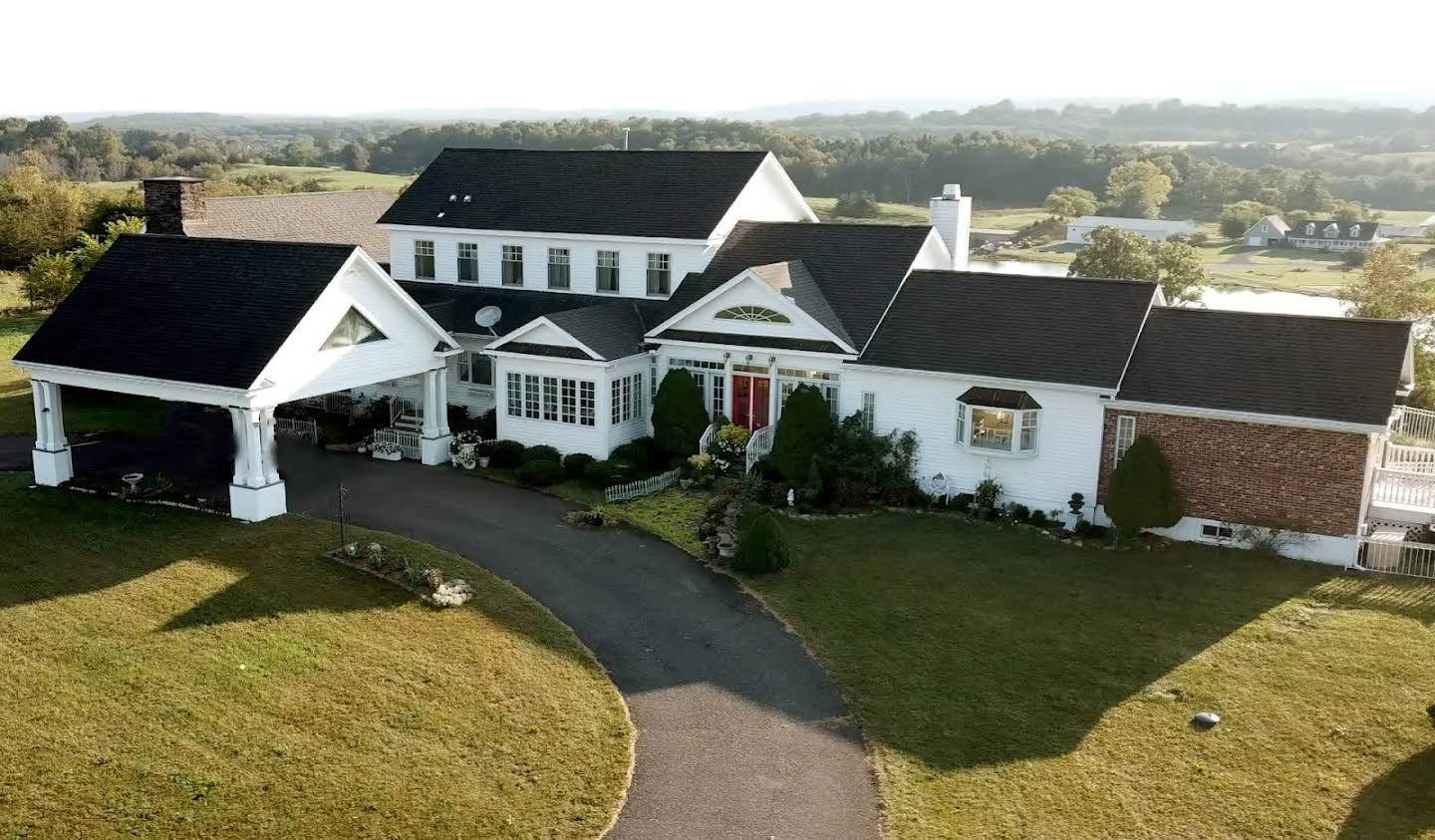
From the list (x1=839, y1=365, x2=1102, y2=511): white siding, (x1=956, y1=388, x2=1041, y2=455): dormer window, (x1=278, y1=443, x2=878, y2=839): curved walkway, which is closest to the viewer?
(x1=278, y1=443, x2=878, y2=839): curved walkway

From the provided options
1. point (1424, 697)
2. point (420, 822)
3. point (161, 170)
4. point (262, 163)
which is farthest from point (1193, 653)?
point (262, 163)

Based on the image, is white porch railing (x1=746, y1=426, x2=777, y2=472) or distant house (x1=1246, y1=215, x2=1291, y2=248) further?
distant house (x1=1246, y1=215, x2=1291, y2=248)

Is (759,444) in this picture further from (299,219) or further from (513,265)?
(299,219)

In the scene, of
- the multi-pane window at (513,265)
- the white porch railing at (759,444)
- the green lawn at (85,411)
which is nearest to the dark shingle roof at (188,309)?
the green lawn at (85,411)

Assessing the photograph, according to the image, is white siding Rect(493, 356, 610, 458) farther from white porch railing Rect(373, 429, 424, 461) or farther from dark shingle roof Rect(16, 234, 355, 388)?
dark shingle roof Rect(16, 234, 355, 388)

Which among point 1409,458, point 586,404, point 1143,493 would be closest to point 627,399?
point 586,404

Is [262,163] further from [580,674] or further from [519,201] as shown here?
[580,674]

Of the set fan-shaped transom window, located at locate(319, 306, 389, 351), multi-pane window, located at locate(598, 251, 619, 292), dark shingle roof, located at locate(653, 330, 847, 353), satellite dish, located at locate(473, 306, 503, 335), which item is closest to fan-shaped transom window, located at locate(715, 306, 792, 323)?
dark shingle roof, located at locate(653, 330, 847, 353)
